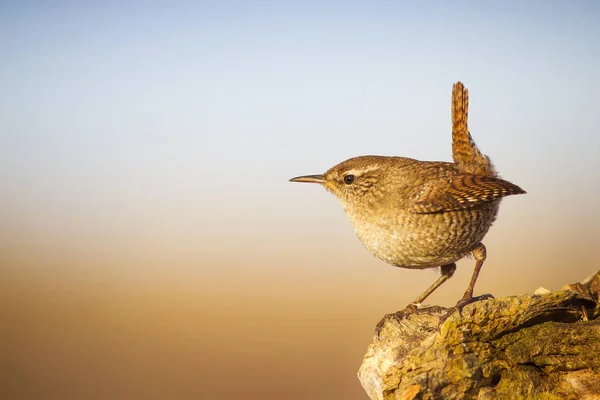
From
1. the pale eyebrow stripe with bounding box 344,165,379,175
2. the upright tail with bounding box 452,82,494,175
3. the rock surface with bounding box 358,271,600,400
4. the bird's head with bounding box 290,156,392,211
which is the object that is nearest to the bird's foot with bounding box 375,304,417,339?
the rock surface with bounding box 358,271,600,400

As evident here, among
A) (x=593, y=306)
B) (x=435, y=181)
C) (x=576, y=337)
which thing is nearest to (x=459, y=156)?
(x=435, y=181)

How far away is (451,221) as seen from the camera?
14.3ft

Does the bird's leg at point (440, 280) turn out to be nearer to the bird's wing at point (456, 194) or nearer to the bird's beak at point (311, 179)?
the bird's wing at point (456, 194)

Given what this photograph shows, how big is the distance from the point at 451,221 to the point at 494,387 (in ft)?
4.48

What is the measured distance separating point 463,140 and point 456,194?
80 centimetres

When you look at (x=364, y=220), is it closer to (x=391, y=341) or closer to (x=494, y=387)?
(x=391, y=341)

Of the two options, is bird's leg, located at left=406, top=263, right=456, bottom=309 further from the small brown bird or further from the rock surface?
the rock surface

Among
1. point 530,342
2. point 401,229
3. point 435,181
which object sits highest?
point 435,181

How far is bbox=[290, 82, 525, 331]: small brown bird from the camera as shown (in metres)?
4.34

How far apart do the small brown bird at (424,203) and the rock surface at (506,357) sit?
2.14 feet

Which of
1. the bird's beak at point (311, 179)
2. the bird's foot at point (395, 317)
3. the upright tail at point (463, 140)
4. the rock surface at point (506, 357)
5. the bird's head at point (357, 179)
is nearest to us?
the rock surface at point (506, 357)

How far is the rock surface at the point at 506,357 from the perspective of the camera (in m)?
3.24

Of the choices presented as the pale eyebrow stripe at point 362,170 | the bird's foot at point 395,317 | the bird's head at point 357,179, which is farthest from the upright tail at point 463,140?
the bird's foot at point 395,317

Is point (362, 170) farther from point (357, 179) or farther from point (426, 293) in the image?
point (426, 293)
